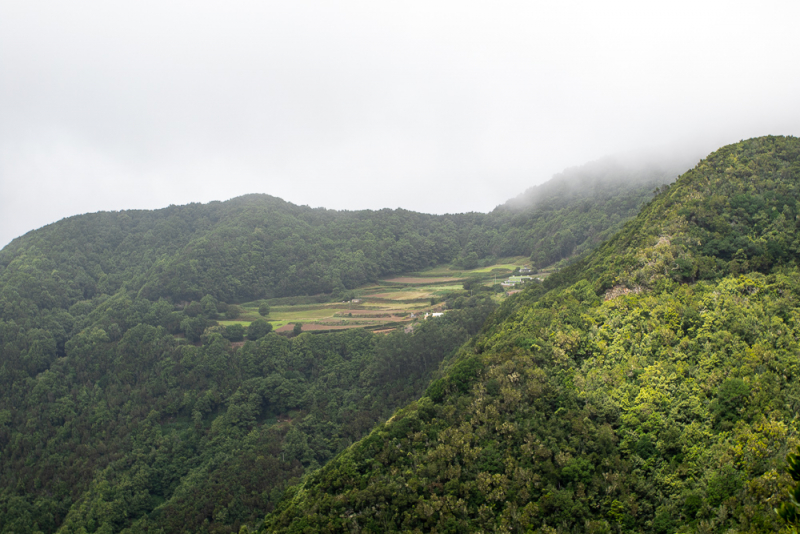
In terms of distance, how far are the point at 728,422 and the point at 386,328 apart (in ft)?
139

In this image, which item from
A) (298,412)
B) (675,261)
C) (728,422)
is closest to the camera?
Answer: (728,422)

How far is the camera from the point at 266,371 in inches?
1993

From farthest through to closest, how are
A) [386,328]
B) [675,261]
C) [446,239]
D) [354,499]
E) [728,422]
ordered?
[446,239]
[386,328]
[675,261]
[354,499]
[728,422]

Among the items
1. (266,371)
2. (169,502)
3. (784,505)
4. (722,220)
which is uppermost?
(722,220)

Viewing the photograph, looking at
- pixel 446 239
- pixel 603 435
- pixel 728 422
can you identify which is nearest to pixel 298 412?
pixel 603 435

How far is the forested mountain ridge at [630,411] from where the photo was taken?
15359 mm

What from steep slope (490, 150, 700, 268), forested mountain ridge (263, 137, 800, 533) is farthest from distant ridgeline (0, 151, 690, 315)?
forested mountain ridge (263, 137, 800, 533)

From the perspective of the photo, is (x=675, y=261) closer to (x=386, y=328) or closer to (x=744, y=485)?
(x=744, y=485)

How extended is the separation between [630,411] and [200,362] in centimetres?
4596

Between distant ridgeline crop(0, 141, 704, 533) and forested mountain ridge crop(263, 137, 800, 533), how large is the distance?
66 cm

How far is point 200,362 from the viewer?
5231cm

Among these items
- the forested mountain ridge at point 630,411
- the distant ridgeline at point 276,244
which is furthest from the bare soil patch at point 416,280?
the forested mountain ridge at point 630,411

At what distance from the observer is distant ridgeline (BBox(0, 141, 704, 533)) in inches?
1387

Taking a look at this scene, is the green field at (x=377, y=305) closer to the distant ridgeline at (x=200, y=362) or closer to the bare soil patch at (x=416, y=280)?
the bare soil patch at (x=416, y=280)
